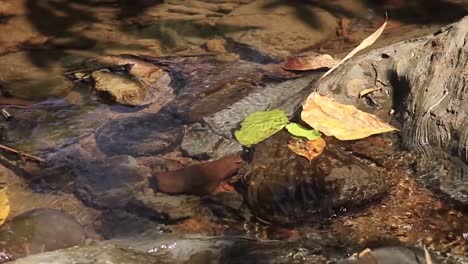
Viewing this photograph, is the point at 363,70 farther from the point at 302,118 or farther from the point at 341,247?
the point at 341,247

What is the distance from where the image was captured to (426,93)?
2725 mm

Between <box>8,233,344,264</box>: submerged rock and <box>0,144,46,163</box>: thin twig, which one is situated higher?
<box>8,233,344,264</box>: submerged rock

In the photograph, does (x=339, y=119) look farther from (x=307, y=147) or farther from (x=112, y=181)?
(x=112, y=181)

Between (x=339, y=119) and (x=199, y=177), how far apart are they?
625 millimetres

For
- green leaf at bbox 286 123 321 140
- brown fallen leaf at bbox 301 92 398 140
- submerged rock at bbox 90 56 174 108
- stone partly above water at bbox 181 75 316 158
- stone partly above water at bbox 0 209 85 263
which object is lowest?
stone partly above water at bbox 0 209 85 263

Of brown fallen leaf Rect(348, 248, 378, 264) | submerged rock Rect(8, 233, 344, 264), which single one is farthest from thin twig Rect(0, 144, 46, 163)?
brown fallen leaf Rect(348, 248, 378, 264)

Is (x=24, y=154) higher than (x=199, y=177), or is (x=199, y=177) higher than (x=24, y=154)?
(x=199, y=177)

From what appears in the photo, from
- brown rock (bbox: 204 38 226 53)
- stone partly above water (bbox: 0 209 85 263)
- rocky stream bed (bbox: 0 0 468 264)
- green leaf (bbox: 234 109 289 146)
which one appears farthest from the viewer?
brown rock (bbox: 204 38 226 53)

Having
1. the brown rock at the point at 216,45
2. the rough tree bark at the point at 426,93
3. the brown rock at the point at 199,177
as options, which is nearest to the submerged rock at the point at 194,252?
the brown rock at the point at 199,177

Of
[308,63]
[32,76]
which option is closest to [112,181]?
[32,76]

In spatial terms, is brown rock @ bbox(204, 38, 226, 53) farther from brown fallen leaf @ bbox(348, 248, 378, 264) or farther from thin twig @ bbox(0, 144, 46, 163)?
brown fallen leaf @ bbox(348, 248, 378, 264)

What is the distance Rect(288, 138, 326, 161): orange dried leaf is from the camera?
2760 mm

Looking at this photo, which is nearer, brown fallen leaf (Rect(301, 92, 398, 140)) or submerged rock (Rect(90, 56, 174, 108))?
brown fallen leaf (Rect(301, 92, 398, 140))

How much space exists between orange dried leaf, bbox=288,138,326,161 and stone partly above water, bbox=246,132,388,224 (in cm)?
2
